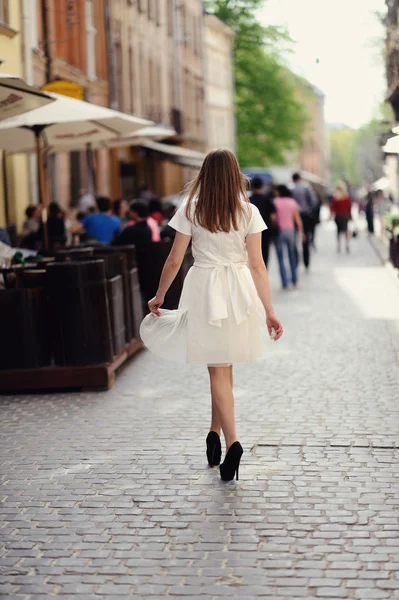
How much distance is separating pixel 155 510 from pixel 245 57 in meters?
62.5

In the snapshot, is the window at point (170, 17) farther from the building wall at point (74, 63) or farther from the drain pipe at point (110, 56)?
→ the building wall at point (74, 63)

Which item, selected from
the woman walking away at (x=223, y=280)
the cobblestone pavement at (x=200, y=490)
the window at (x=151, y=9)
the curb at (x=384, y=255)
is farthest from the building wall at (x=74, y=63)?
the woman walking away at (x=223, y=280)

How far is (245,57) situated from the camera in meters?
66.6

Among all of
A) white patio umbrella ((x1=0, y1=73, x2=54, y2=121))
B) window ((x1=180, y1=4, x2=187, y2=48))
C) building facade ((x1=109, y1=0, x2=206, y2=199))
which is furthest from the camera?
window ((x1=180, y1=4, x2=187, y2=48))

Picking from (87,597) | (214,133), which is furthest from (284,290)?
(214,133)

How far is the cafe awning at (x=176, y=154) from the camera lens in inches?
1321

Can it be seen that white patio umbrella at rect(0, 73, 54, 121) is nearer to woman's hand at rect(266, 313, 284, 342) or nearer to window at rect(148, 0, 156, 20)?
woman's hand at rect(266, 313, 284, 342)

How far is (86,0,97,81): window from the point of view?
100 ft

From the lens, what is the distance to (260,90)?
66188 millimetres

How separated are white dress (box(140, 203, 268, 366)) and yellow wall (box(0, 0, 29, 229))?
15.4 m

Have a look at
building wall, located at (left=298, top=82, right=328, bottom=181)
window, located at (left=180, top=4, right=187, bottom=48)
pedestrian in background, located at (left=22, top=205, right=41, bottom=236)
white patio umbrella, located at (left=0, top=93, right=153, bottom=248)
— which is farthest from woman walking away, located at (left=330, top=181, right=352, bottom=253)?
building wall, located at (left=298, top=82, right=328, bottom=181)

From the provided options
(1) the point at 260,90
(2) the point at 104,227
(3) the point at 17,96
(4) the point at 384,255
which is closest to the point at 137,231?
(2) the point at 104,227

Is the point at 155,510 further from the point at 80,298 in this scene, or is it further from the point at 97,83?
the point at 97,83

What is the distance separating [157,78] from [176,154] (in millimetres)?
11377
